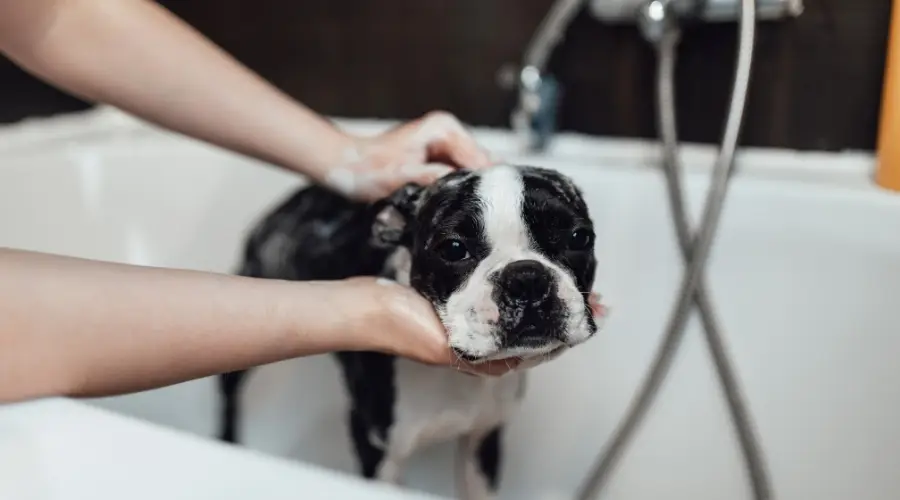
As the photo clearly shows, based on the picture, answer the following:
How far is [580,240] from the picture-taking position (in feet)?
2.38

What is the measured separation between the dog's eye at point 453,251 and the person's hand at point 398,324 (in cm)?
6

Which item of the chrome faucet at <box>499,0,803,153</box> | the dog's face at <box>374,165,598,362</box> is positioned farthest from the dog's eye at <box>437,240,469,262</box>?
the chrome faucet at <box>499,0,803,153</box>

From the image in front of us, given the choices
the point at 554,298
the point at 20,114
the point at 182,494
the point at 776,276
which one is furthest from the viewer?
the point at 20,114

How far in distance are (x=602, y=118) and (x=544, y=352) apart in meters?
0.67

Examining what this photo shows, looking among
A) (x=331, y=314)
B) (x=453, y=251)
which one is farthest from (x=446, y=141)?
(x=331, y=314)

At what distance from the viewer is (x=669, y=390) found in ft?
3.39

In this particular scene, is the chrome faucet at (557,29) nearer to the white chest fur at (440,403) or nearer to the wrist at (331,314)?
the white chest fur at (440,403)

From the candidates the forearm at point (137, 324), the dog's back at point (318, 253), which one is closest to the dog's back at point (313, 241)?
the dog's back at point (318, 253)

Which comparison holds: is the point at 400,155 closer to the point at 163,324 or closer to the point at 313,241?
the point at 313,241

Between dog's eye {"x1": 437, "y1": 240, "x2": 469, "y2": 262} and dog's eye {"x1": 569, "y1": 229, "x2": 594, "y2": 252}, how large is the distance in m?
0.09

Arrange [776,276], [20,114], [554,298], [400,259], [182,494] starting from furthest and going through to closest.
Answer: [20,114], [776,276], [400,259], [554,298], [182,494]

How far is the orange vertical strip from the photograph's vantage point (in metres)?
0.95

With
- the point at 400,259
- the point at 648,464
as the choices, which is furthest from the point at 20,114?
the point at 648,464

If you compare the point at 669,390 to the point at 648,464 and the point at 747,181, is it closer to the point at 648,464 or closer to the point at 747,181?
the point at 648,464
